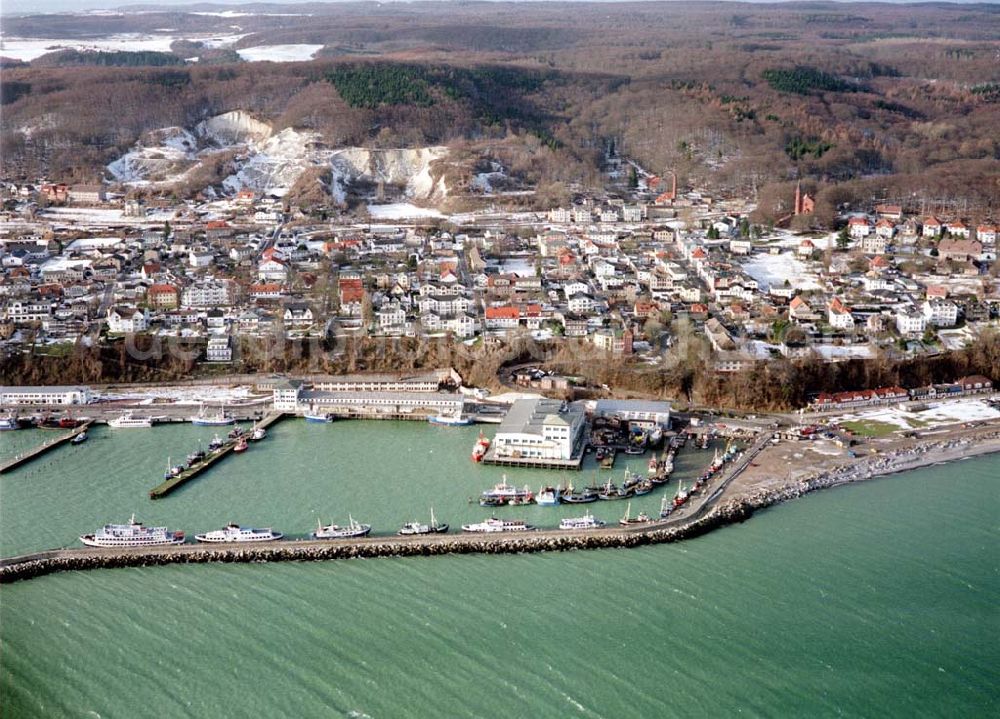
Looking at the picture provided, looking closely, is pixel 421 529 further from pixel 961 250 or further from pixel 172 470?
pixel 961 250

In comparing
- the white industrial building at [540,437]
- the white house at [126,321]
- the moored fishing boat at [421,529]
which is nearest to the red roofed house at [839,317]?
the white industrial building at [540,437]

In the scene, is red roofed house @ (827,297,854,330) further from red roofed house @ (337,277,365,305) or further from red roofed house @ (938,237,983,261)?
red roofed house @ (337,277,365,305)

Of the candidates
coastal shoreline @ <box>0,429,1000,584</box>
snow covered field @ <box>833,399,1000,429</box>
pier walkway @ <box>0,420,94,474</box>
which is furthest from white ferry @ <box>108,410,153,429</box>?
snow covered field @ <box>833,399,1000,429</box>

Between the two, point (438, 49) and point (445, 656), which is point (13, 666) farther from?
point (438, 49)

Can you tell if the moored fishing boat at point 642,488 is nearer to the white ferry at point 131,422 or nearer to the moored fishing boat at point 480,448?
the moored fishing boat at point 480,448

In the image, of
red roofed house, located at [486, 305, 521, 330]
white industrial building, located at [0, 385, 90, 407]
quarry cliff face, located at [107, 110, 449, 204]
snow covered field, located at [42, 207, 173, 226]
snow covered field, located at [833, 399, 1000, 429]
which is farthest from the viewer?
quarry cliff face, located at [107, 110, 449, 204]

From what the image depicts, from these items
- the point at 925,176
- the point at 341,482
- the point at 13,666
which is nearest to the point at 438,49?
the point at 925,176

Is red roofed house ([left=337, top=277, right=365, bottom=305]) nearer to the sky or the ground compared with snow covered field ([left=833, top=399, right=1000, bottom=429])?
nearer to the sky
